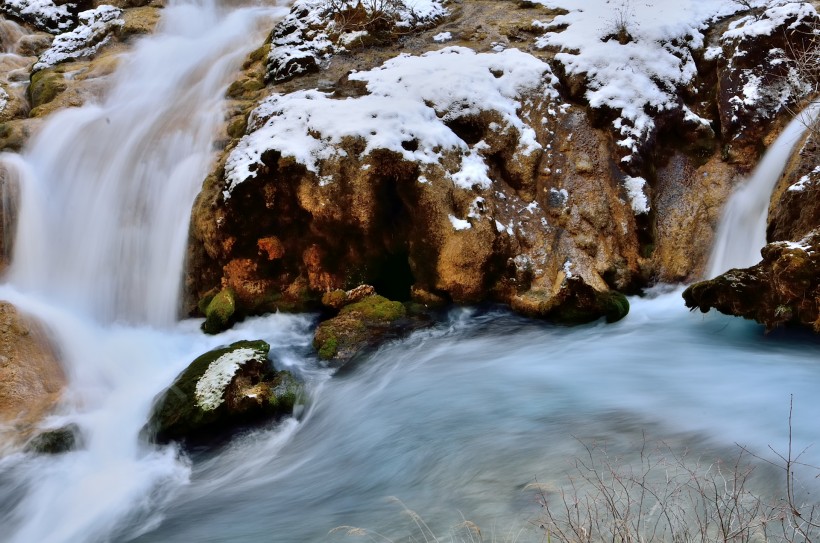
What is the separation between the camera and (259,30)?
12633 millimetres

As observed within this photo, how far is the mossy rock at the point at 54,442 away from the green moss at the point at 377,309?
3.14m

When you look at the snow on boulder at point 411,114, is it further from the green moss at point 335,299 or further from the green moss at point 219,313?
the green moss at point 335,299

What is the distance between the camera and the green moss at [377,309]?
23.7 ft

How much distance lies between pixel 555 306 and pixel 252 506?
13.6 feet

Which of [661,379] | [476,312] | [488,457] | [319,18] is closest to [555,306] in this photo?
[476,312]

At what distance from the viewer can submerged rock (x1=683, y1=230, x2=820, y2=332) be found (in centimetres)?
542

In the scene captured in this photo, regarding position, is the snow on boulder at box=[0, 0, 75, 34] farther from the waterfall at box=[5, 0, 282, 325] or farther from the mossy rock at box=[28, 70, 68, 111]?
the waterfall at box=[5, 0, 282, 325]

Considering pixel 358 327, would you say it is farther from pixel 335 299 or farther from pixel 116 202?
pixel 116 202

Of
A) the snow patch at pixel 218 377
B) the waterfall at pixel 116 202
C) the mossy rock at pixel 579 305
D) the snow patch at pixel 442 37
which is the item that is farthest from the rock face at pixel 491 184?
the snow patch at pixel 442 37

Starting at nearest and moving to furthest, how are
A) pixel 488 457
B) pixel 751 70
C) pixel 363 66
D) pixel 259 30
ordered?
pixel 488 457 → pixel 751 70 → pixel 363 66 → pixel 259 30

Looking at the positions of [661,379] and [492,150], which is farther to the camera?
[492,150]

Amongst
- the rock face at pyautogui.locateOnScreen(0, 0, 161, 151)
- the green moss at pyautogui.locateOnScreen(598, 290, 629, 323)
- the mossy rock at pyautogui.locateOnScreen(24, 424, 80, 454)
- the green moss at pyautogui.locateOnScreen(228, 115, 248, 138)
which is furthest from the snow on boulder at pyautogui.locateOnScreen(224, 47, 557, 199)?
the rock face at pyautogui.locateOnScreen(0, 0, 161, 151)

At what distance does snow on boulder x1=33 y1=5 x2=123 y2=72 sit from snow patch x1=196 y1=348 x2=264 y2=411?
367 inches

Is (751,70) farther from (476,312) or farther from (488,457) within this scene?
(488,457)
